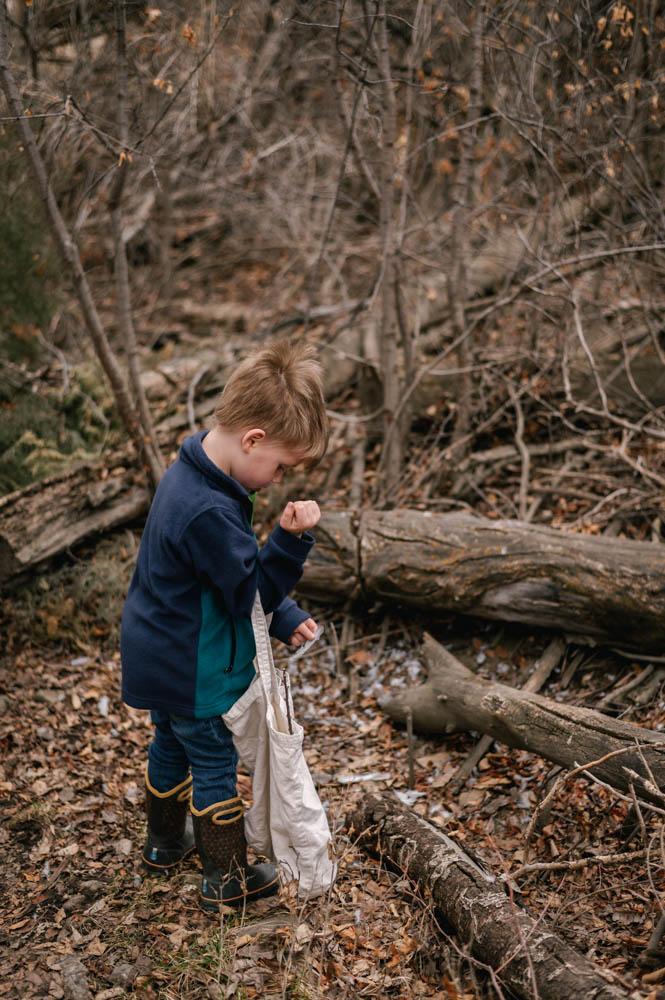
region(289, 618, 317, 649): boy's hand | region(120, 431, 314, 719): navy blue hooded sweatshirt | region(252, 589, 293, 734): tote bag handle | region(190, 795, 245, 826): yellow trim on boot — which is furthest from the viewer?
region(289, 618, 317, 649): boy's hand

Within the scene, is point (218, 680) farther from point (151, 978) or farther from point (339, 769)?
point (339, 769)

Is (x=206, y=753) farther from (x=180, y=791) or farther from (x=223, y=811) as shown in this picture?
(x=180, y=791)

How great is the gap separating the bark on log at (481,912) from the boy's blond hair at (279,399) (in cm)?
154

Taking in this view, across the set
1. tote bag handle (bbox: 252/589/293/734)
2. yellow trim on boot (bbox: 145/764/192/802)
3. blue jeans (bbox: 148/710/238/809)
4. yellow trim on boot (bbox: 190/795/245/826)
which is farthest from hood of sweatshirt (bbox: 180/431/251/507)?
yellow trim on boot (bbox: 145/764/192/802)

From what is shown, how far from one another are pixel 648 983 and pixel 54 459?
440cm

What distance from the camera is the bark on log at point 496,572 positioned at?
3.77m

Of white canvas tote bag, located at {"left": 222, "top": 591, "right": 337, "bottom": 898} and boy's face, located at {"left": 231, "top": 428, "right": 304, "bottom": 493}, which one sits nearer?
boy's face, located at {"left": 231, "top": 428, "right": 304, "bottom": 493}

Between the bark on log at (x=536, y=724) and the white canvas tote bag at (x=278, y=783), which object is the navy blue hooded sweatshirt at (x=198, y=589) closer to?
the white canvas tote bag at (x=278, y=783)

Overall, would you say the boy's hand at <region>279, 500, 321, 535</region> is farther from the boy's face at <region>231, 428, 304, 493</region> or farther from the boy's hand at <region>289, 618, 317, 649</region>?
the boy's hand at <region>289, 618, 317, 649</region>

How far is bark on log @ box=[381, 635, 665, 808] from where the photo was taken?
299cm

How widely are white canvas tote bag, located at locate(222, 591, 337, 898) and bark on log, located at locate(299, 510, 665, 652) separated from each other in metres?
1.58

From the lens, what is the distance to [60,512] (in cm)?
492

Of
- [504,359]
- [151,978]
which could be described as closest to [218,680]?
[151,978]

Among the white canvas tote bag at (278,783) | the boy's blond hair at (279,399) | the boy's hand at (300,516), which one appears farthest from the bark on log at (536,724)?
the boy's blond hair at (279,399)
